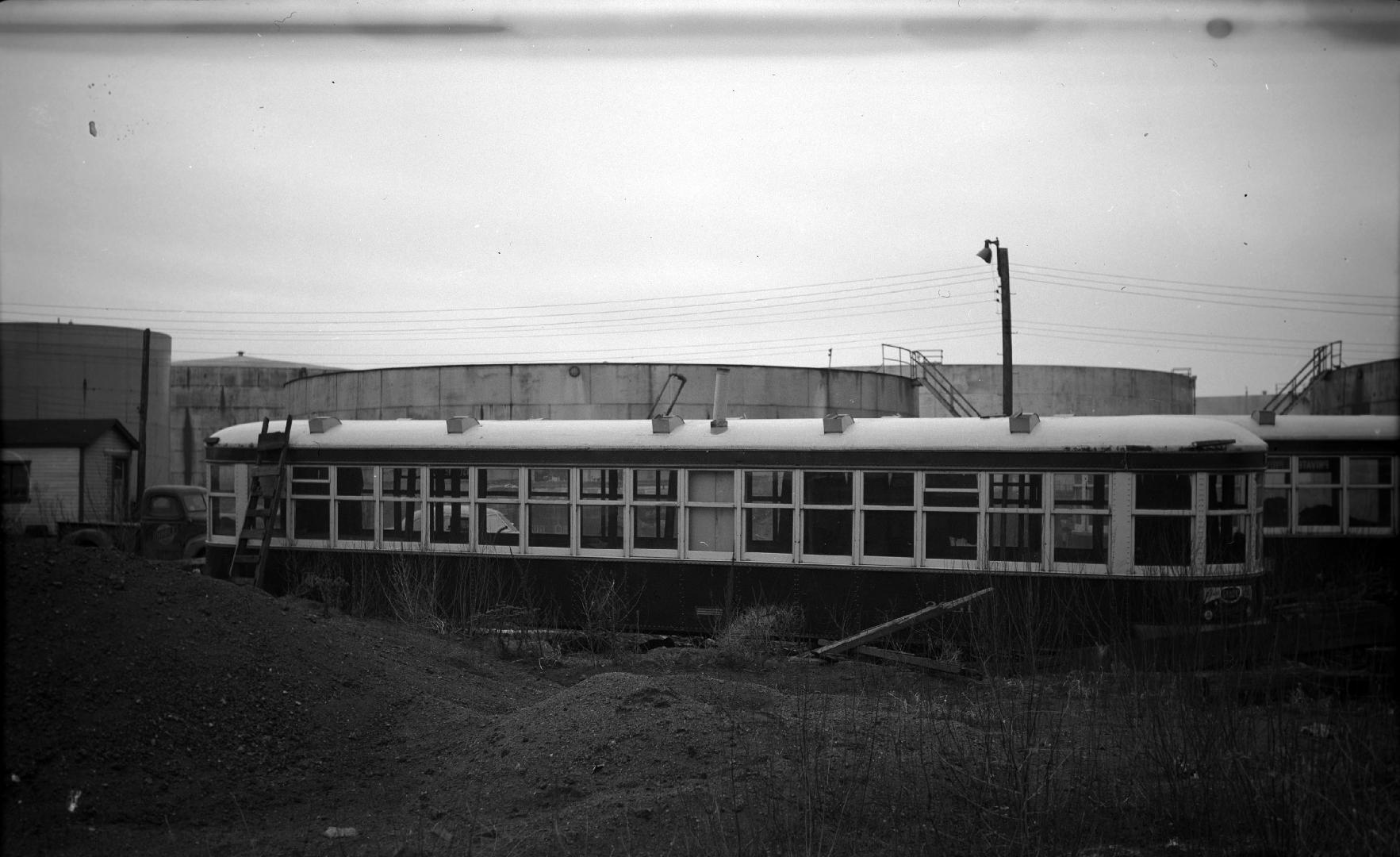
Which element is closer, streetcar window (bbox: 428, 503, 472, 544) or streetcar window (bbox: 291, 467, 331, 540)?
streetcar window (bbox: 428, 503, 472, 544)

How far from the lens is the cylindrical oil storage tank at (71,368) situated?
6.56 metres

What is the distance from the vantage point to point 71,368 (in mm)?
10688

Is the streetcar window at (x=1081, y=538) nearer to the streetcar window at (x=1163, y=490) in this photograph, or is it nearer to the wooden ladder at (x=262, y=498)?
the streetcar window at (x=1163, y=490)

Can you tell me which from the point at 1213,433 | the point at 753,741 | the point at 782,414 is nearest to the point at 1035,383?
the point at 782,414

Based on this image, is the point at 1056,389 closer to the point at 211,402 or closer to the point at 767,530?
the point at 767,530

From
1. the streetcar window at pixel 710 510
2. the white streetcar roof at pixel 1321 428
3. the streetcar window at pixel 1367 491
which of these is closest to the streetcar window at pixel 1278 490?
the white streetcar roof at pixel 1321 428

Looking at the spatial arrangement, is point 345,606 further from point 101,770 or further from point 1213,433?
point 1213,433


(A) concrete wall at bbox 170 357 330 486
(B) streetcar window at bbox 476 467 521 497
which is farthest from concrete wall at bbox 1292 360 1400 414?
(A) concrete wall at bbox 170 357 330 486

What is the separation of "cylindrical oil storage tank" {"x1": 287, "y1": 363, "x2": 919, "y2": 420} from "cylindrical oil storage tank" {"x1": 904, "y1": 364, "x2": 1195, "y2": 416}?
9.66m

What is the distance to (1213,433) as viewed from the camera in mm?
11148

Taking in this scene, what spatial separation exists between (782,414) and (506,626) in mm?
20128

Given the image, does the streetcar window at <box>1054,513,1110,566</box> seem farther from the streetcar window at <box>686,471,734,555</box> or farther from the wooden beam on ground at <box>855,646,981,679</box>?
the streetcar window at <box>686,471,734,555</box>

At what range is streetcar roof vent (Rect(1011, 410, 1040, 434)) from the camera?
11.6m

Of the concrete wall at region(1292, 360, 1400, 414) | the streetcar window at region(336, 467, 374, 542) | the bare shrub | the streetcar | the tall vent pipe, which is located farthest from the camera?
the concrete wall at region(1292, 360, 1400, 414)
